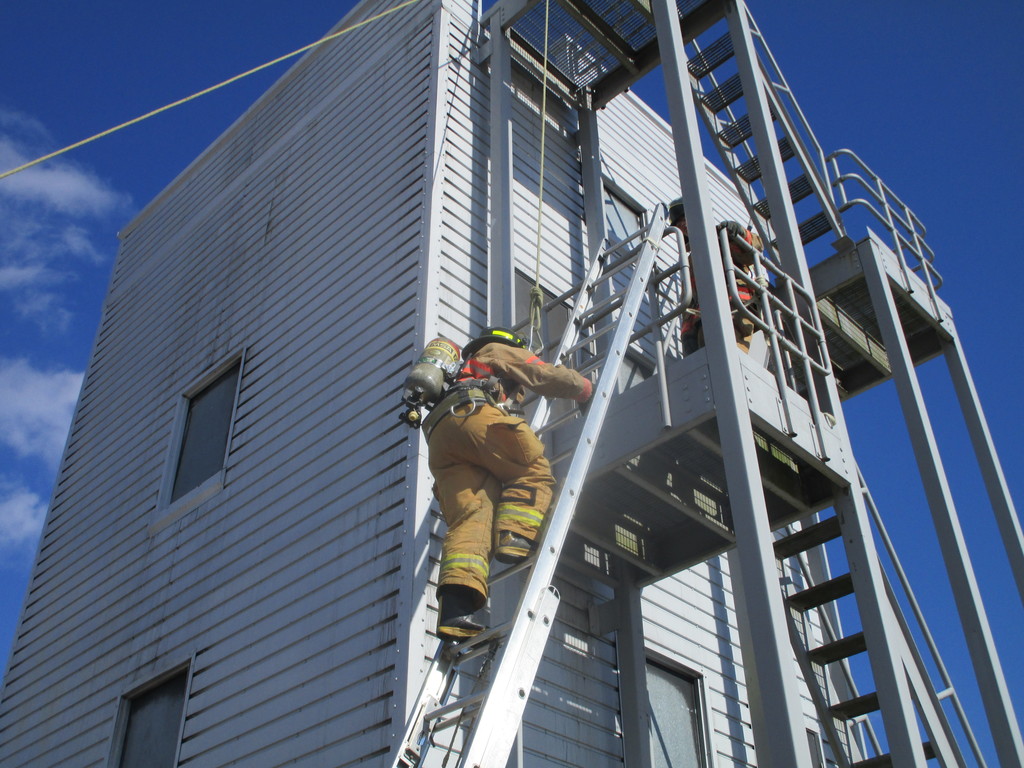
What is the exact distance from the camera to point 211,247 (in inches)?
467

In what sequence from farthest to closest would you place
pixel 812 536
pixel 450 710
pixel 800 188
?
pixel 800 188
pixel 812 536
pixel 450 710

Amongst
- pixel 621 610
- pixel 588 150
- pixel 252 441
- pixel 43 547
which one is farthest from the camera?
pixel 43 547

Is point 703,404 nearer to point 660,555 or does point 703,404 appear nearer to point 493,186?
point 660,555

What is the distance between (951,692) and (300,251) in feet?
22.2

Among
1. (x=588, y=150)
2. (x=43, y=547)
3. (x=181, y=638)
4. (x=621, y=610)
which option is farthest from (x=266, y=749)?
(x=588, y=150)

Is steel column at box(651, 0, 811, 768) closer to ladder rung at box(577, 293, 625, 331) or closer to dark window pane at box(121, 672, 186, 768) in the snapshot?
ladder rung at box(577, 293, 625, 331)

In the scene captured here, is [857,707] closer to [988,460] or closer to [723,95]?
[988,460]

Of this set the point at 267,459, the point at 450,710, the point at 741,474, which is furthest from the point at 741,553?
the point at 267,459

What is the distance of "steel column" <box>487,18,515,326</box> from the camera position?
8258 millimetres

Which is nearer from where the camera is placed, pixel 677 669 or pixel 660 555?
pixel 660 555

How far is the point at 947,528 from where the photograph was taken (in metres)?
8.05

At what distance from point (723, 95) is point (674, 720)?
6169mm

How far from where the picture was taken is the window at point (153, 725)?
26.5 ft

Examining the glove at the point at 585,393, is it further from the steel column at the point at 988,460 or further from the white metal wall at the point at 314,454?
the steel column at the point at 988,460
